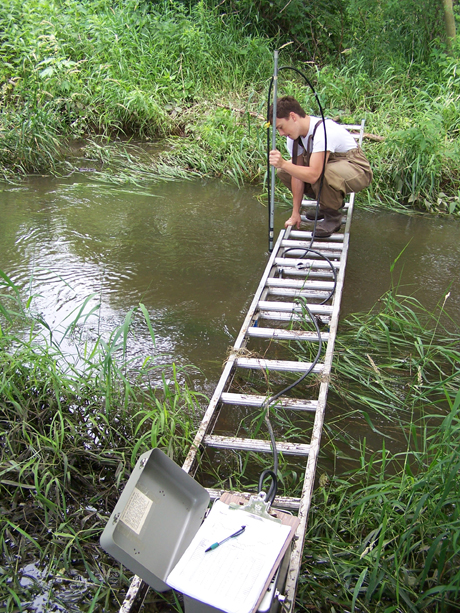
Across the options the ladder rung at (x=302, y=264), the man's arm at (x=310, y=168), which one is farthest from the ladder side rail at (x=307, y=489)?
the man's arm at (x=310, y=168)

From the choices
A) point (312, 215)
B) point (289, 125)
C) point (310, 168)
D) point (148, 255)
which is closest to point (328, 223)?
point (312, 215)

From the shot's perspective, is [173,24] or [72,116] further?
[173,24]

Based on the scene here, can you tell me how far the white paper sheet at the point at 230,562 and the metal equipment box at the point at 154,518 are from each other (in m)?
0.19

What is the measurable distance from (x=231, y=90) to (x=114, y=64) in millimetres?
1654

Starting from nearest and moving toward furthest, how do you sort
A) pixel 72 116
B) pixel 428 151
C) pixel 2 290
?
pixel 2 290
pixel 428 151
pixel 72 116

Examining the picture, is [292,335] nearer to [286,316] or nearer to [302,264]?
[286,316]

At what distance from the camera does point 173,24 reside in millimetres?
7699

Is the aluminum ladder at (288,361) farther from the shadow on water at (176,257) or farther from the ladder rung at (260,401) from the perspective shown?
the shadow on water at (176,257)

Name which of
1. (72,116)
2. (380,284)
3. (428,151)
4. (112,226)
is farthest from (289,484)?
(72,116)

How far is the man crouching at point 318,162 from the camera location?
3902mm

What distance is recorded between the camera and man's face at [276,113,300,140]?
3.88m

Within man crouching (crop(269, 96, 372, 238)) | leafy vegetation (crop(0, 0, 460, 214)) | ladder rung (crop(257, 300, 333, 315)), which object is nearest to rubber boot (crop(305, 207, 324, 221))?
man crouching (crop(269, 96, 372, 238))

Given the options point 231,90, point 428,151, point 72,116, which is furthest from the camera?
point 231,90

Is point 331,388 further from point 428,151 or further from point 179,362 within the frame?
point 428,151
